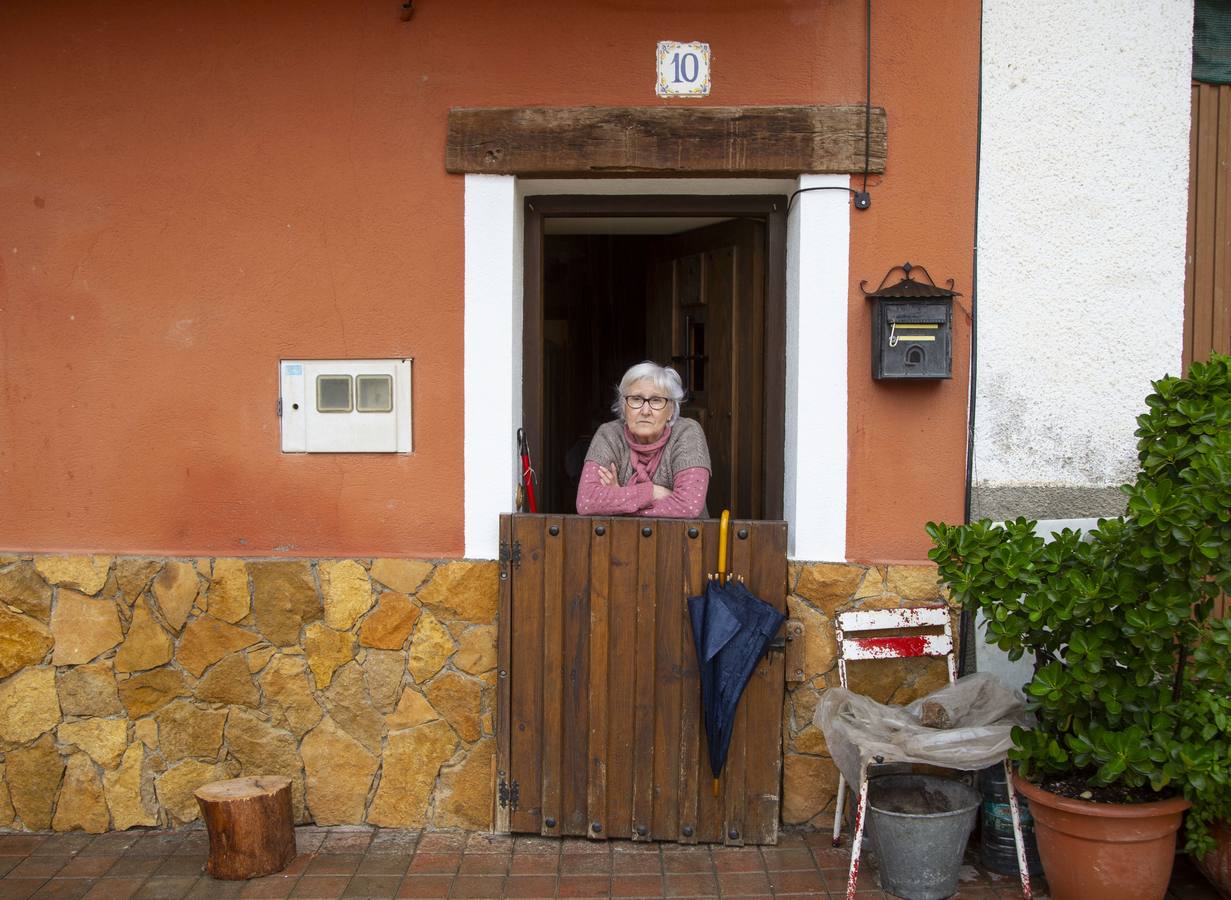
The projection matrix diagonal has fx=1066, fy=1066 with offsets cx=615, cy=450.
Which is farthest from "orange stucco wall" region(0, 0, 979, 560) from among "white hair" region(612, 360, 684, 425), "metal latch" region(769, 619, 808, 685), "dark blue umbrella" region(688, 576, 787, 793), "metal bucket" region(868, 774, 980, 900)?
"metal bucket" region(868, 774, 980, 900)

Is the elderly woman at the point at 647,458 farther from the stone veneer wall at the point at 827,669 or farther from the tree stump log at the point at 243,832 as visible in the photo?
the tree stump log at the point at 243,832

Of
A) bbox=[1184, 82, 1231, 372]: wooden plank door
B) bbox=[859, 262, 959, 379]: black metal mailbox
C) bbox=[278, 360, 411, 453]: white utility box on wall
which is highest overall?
bbox=[1184, 82, 1231, 372]: wooden plank door

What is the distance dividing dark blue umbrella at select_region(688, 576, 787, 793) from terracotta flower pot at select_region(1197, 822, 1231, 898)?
61.2 inches

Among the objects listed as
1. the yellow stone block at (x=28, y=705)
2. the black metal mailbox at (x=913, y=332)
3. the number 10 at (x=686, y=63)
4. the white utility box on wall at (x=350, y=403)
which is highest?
the number 10 at (x=686, y=63)

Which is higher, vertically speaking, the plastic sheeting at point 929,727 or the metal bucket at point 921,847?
the plastic sheeting at point 929,727

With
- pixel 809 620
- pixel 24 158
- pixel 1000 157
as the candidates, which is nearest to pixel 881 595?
pixel 809 620

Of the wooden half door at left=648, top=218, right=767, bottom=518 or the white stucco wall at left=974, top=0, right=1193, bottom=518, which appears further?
the wooden half door at left=648, top=218, right=767, bottom=518

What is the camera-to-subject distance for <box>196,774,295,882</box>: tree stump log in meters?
3.81

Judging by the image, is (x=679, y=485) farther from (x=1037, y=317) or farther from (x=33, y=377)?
(x=33, y=377)

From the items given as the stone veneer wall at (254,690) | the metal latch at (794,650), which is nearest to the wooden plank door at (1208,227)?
the metal latch at (794,650)

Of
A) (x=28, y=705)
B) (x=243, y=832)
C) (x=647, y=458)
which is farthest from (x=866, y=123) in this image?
(x=28, y=705)

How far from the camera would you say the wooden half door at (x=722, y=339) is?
4523 millimetres

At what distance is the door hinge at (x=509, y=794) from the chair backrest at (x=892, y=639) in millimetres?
1318

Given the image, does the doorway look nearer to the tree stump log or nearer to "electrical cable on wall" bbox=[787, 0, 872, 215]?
"electrical cable on wall" bbox=[787, 0, 872, 215]
